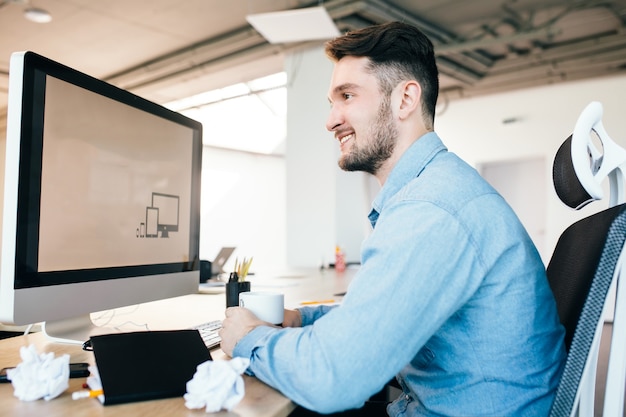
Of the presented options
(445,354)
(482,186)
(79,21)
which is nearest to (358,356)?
(445,354)

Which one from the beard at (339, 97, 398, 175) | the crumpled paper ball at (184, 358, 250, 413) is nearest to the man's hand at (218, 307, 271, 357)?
the crumpled paper ball at (184, 358, 250, 413)

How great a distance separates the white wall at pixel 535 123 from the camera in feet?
20.5

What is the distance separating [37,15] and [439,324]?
5.29 meters

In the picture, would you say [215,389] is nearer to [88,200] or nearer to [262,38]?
[88,200]

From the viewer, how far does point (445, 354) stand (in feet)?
2.97

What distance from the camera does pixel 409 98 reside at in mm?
1209

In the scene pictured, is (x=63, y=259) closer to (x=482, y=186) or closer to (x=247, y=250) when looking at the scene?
(x=482, y=186)

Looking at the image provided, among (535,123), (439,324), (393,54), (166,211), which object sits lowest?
(439,324)

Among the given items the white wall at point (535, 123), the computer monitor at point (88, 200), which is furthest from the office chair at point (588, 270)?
the white wall at point (535, 123)

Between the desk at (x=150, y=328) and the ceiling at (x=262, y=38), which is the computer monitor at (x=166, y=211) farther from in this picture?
the ceiling at (x=262, y=38)

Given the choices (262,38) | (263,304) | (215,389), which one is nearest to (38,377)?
(215,389)

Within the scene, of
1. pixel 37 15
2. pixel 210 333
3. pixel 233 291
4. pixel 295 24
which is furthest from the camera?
pixel 37 15

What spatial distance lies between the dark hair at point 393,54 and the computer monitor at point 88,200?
0.52 meters

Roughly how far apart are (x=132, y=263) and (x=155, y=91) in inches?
256
